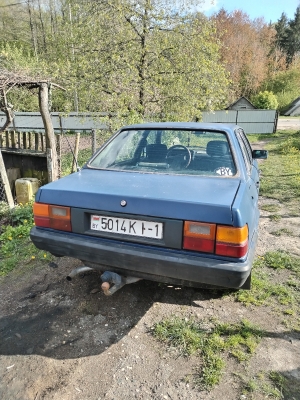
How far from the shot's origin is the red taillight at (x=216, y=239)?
1.92m

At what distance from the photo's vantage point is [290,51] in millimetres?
52312

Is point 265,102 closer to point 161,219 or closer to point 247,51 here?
point 247,51

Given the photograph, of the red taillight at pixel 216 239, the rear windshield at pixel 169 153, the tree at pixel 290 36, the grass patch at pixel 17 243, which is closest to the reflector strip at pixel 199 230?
the red taillight at pixel 216 239

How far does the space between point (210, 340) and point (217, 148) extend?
1.75 metres

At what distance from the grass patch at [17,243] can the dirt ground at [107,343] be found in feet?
1.31

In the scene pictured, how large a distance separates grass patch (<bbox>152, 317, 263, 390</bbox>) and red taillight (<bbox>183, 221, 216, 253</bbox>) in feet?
2.66

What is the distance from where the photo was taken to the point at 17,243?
13.6ft

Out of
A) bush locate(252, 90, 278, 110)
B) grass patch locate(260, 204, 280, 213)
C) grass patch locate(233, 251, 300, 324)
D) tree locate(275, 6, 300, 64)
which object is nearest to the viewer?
grass patch locate(233, 251, 300, 324)

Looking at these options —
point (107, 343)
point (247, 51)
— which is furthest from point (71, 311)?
point (247, 51)


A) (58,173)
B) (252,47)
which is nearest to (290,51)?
(252,47)

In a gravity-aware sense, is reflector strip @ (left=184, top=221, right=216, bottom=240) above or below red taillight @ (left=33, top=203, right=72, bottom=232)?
above

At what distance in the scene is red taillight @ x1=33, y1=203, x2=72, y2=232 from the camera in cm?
235

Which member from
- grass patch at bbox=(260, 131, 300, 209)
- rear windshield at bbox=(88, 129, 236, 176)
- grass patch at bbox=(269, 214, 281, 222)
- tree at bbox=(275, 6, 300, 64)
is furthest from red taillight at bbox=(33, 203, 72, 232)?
tree at bbox=(275, 6, 300, 64)

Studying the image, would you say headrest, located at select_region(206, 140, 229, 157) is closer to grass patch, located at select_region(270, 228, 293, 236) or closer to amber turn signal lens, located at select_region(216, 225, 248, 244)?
amber turn signal lens, located at select_region(216, 225, 248, 244)
